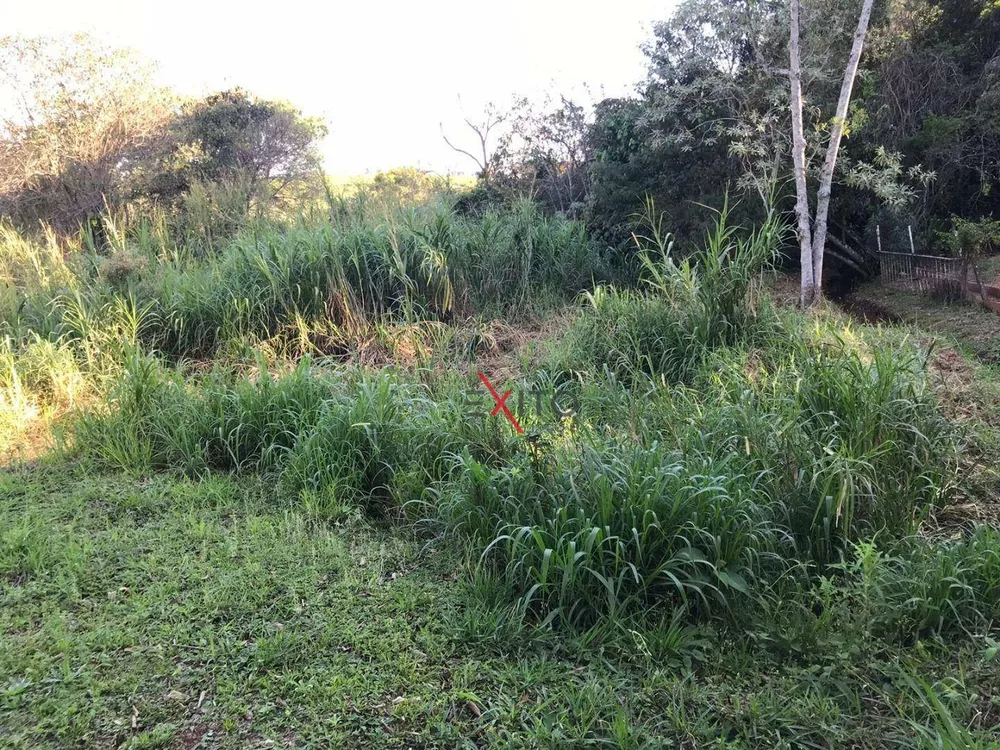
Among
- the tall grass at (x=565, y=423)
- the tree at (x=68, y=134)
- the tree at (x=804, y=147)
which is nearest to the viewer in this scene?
the tall grass at (x=565, y=423)

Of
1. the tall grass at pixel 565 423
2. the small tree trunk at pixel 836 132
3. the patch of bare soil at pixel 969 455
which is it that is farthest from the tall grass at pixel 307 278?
the patch of bare soil at pixel 969 455

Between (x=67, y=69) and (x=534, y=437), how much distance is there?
507 inches

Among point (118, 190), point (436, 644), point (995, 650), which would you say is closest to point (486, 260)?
point (436, 644)

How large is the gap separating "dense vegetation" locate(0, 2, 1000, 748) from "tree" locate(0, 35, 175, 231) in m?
5.25

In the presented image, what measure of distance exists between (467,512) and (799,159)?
19.4 ft

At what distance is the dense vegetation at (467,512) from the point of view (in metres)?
2.16

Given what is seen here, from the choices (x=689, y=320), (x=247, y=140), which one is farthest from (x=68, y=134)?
(x=689, y=320)

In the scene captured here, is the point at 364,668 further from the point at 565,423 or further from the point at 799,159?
the point at 799,159

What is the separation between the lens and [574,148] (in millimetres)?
11406

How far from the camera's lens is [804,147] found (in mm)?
7090

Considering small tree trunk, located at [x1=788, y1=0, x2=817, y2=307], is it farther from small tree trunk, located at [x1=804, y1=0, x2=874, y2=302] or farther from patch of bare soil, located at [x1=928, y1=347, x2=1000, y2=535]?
patch of bare soil, located at [x1=928, y1=347, x2=1000, y2=535]

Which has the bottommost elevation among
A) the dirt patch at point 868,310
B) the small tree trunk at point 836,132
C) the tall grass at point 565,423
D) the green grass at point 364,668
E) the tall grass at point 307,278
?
the dirt patch at point 868,310

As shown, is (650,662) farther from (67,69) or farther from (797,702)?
(67,69)

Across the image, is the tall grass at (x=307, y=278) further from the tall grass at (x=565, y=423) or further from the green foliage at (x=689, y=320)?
the green foliage at (x=689, y=320)
